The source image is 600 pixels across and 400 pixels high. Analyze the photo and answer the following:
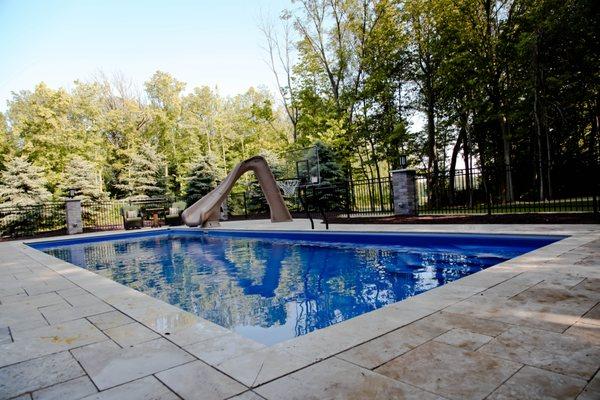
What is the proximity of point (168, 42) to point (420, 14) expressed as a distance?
1304 centimetres

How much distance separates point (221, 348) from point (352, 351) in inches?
32.2

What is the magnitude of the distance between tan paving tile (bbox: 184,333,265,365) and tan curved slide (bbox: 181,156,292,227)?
9664 mm

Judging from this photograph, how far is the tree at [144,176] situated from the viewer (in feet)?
71.6

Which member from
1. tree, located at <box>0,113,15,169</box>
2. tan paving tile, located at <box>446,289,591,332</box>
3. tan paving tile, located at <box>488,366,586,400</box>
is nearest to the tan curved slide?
tan paving tile, located at <box>446,289,591,332</box>

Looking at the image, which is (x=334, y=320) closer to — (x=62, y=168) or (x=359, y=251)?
(x=359, y=251)

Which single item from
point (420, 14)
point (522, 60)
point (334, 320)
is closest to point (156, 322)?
point (334, 320)

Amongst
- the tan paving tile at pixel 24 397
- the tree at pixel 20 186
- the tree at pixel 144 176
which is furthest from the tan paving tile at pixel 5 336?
the tree at pixel 144 176

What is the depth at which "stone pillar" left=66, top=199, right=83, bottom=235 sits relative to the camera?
44.1ft

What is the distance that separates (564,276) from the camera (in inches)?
125

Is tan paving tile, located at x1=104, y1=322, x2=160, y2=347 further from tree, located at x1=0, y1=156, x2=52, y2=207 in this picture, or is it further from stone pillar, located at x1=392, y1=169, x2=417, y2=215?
tree, located at x1=0, y1=156, x2=52, y2=207

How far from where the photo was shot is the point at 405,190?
32.7 ft

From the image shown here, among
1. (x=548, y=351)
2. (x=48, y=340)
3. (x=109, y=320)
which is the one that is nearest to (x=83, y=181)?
(x=109, y=320)

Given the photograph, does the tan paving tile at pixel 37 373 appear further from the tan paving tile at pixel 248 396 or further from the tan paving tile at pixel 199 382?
the tan paving tile at pixel 248 396

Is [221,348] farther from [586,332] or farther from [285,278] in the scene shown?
[285,278]
